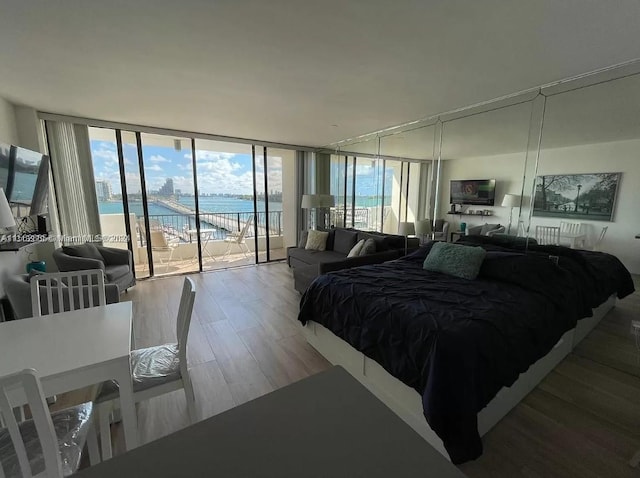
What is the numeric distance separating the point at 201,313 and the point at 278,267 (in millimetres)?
2293

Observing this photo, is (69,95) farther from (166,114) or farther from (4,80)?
(166,114)

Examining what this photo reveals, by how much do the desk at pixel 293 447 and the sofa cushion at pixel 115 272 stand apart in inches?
147

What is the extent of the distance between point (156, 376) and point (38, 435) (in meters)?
0.73

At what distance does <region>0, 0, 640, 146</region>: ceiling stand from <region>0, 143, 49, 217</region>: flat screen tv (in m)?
0.67

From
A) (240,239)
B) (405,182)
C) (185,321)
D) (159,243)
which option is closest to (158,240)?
(159,243)

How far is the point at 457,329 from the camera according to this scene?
5.35 ft

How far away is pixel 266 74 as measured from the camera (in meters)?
2.43

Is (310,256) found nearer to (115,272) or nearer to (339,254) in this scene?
(339,254)

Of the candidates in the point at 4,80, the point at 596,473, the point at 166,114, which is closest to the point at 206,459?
the point at 596,473

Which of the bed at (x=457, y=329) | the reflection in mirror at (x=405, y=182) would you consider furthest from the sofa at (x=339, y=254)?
the reflection in mirror at (x=405, y=182)

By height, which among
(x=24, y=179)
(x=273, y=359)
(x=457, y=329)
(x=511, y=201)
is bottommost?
(x=273, y=359)

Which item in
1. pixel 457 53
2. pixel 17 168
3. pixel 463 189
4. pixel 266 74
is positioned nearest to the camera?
pixel 457 53

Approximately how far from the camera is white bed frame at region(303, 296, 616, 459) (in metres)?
1.71

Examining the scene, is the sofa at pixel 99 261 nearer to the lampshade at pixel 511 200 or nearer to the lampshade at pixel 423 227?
the lampshade at pixel 423 227
